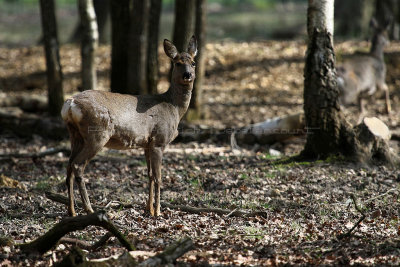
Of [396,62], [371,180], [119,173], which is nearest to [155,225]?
[119,173]

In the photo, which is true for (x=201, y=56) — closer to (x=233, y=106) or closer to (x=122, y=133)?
(x=233, y=106)

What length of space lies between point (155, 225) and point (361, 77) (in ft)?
23.2

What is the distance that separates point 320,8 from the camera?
7750 mm

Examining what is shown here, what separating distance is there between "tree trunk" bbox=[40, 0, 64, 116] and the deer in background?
550 centimetres

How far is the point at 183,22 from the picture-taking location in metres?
10.5

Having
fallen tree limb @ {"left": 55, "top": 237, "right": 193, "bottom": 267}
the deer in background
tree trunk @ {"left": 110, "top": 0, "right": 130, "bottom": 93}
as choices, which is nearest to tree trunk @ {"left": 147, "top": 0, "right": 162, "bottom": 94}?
tree trunk @ {"left": 110, "top": 0, "right": 130, "bottom": 93}

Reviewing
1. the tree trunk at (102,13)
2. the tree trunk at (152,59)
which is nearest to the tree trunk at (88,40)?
the tree trunk at (152,59)

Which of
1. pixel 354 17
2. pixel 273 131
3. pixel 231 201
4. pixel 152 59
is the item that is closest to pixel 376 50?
pixel 273 131

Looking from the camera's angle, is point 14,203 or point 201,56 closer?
point 14,203

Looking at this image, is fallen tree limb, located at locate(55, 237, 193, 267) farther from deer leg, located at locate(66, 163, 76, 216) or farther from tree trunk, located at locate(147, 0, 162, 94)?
tree trunk, located at locate(147, 0, 162, 94)

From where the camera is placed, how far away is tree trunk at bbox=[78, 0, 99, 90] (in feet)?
33.1

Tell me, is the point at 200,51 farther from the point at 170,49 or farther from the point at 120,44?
the point at 170,49

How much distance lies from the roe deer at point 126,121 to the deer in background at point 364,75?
5361mm

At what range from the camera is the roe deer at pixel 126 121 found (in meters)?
5.69
